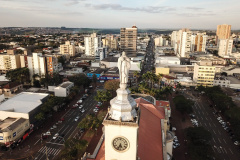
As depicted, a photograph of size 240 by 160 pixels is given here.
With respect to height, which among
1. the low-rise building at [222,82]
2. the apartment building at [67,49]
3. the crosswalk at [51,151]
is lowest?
the crosswalk at [51,151]

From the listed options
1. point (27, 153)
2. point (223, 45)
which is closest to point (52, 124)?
point (27, 153)

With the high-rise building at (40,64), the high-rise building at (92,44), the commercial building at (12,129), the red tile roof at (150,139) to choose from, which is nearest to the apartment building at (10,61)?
the high-rise building at (40,64)

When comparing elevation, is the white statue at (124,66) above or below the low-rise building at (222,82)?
above

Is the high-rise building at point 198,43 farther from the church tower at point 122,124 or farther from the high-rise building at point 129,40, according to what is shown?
the church tower at point 122,124

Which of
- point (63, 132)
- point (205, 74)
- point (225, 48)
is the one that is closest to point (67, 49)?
point (205, 74)

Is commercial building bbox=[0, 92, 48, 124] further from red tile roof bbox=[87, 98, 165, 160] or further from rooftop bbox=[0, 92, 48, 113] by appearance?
red tile roof bbox=[87, 98, 165, 160]

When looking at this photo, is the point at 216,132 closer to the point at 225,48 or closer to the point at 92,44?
the point at 92,44

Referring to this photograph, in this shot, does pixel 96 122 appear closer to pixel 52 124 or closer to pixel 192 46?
pixel 52 124
